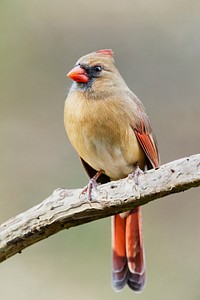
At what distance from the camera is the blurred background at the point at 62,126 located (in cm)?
510

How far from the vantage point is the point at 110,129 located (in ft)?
12.7

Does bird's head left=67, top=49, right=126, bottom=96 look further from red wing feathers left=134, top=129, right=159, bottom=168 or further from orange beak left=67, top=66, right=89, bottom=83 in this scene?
red wing feathers left=134, top=129, right=159, bottom=168

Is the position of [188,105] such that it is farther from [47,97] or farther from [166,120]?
[47,97]

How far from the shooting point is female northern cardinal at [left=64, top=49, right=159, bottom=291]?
12.7ft

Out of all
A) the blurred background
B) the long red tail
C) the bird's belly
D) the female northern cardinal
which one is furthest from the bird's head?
the long red tail

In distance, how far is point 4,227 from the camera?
3387 millimetres

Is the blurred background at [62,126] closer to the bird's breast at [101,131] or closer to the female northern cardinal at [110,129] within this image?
the female northern cardinal at [110,129]

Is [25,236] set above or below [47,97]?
below

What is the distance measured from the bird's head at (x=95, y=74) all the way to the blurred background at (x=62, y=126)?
511mm

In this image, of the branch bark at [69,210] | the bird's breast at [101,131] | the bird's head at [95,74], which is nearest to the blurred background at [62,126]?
the bird's head at [95,74]

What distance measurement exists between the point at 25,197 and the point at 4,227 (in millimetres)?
2057

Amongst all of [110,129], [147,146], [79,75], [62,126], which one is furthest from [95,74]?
[62,126]

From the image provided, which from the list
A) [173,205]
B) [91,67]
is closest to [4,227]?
[91,67]

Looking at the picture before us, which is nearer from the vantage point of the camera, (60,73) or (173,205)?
(173,205)
